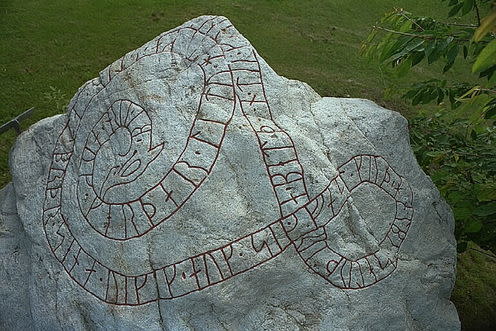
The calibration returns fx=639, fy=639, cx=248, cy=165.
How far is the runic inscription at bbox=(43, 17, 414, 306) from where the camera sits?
122 inches

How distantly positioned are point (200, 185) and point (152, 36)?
455cm

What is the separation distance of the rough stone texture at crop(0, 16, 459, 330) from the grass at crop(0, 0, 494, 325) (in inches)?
104

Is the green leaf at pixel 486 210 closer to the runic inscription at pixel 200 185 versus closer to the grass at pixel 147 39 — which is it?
the runic inscription at pixel 200 185

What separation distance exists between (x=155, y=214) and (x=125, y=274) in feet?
1.08

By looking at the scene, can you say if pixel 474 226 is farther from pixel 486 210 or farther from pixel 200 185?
pixel 200 185

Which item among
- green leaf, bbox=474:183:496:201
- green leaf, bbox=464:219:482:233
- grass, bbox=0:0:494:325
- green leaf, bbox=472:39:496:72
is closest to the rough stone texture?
green leaf, bbox=464:219:482:233

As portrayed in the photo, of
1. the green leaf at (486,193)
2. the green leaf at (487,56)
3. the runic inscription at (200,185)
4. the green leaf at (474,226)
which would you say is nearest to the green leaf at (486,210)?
the green leaf at (486,193)

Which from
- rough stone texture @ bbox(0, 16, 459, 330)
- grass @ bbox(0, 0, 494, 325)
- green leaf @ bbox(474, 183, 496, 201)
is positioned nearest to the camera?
rough stone texture @ bbox(0, 16, 459, 330)

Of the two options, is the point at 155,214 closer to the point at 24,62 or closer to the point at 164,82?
the point at 164,82

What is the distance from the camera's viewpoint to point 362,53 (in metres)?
3.82

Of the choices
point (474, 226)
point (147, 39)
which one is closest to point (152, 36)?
point (147, 39)

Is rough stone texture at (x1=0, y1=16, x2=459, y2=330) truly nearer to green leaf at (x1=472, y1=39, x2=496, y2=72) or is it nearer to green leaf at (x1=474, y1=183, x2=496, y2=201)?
green leaf at (x1=474, y1=183, x2=496, y2=201)

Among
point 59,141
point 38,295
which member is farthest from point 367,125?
point 38,295

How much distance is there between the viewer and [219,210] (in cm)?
309
